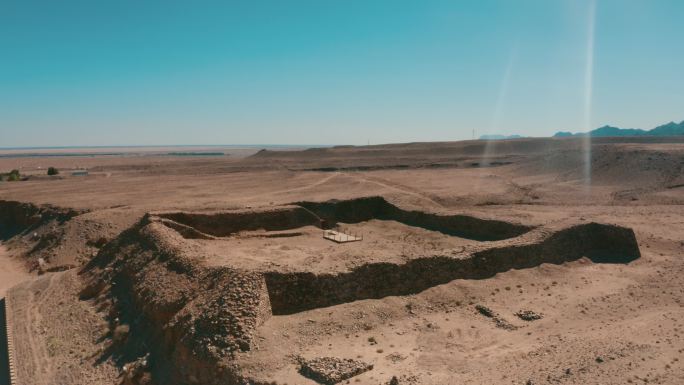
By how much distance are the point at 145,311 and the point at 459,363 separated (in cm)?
784

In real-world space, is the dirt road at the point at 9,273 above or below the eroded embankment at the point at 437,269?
below

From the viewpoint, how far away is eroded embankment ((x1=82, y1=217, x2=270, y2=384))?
29.0 feet

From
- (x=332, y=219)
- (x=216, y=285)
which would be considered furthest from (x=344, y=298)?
(x=332, y=219)

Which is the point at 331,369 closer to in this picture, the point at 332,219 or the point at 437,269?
the point at 437,269

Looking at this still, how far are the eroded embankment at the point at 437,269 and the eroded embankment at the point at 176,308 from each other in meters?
0.96

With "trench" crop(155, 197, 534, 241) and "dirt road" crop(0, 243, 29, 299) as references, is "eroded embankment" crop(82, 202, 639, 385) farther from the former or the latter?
"dirt road" crop(0, 243, 29, 299)

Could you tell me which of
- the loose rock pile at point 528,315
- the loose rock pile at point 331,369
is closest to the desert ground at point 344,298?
the loose rock pile at point 331,369

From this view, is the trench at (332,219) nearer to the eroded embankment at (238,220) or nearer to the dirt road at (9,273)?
the eroded embankment at (238,220)

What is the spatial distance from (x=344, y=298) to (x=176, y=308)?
407 cm

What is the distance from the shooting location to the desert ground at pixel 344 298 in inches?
347

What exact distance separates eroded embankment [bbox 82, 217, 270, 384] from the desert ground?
0.14ft

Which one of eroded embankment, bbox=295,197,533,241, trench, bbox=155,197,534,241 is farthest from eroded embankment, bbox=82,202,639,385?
eroded embankment, bbox=295,197,533,241

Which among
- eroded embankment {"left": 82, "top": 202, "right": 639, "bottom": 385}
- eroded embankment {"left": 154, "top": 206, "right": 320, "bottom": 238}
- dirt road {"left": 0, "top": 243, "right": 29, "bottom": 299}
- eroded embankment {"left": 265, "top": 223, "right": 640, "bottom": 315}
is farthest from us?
eroded embankment {"left": 154, "top": 206, "right": 320, "bottom": 238}

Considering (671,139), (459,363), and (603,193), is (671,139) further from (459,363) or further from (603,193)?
Result: (459,363)
